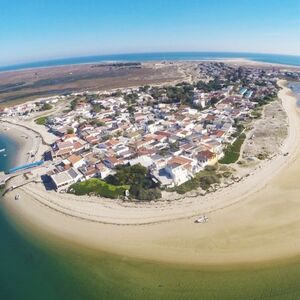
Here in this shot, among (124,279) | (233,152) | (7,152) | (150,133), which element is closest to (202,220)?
(124,279)

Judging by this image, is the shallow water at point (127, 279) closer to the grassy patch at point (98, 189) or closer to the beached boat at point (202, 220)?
the beached boat at point (202, 220)

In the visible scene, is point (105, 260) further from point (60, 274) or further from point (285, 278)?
point (285, 278)

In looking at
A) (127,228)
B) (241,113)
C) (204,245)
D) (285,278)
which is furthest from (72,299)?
(241,113)

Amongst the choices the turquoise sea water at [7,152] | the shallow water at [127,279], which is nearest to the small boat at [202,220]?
the shallow water at [127,279]

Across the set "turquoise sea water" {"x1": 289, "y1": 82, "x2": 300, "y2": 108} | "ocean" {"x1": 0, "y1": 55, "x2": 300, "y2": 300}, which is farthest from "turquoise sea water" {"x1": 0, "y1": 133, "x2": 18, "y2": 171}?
"turquoise sea water" {"x1": 289, "y1": 82, "x2": 300, "y2": 108}

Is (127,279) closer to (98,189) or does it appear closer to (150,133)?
(98,189)
